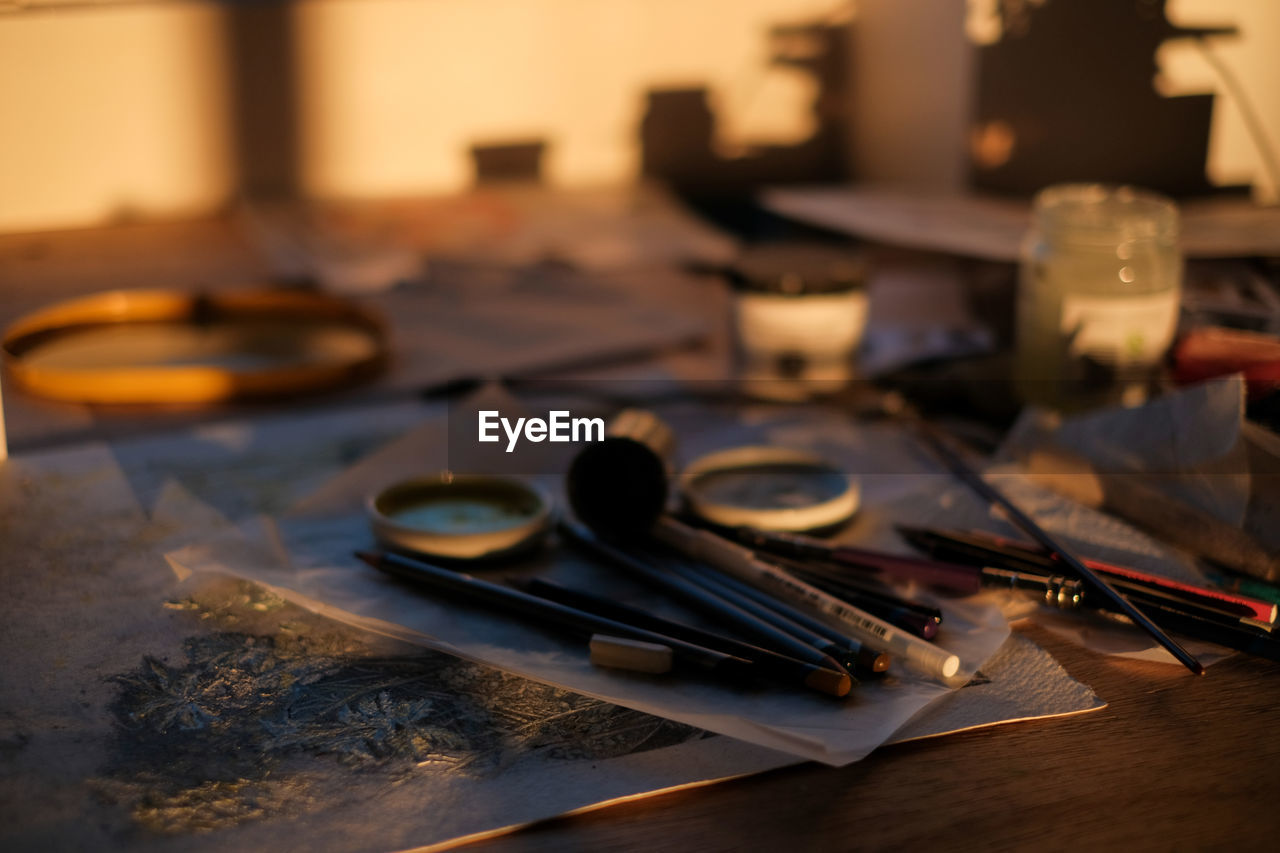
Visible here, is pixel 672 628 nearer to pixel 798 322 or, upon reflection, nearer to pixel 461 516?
pixel 461 516

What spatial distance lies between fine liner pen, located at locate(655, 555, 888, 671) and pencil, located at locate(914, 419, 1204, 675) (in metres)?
0.12

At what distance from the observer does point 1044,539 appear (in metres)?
0.56

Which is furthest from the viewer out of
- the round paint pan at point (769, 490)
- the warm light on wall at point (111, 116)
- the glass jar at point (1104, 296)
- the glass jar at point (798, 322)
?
the warm light on wall at point (111, 116)

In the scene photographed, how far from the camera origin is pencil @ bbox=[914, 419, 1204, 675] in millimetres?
490

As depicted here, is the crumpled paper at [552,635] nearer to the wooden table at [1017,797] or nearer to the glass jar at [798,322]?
the wooden table at [1017,797]

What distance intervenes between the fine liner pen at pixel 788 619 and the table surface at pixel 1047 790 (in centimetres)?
4

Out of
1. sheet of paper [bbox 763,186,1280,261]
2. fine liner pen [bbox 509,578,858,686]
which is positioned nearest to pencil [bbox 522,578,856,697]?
fine liner pen [bbox 509,578,858,686]

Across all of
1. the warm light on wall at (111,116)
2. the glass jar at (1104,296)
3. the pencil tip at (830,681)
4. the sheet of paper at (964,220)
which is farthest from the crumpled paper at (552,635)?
the warm light on wall at (111,116)

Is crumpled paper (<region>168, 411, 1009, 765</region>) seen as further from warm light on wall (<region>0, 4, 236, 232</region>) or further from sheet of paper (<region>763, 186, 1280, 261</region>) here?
warm light on wall (<region>0, 4, 236, 232</region>)

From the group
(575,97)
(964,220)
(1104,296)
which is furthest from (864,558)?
(575,97)

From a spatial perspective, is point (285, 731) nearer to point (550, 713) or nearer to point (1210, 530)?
point (550, 713)

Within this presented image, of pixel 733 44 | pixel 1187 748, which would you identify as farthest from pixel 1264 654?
pixel 733 44

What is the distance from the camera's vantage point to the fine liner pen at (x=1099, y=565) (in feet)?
1.67

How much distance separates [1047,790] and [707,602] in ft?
0.54
